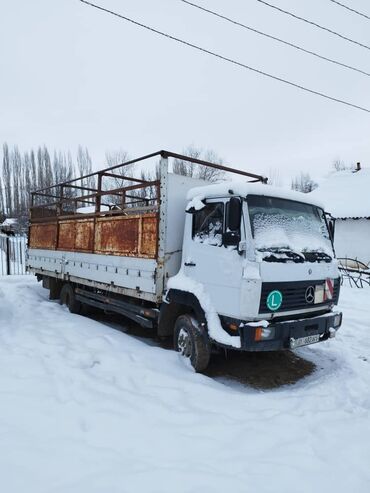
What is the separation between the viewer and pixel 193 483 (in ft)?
8.68

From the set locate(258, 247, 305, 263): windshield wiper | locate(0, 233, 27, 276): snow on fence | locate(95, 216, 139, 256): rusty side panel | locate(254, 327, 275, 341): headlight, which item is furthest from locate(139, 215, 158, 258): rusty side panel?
locate(0, 233, 27, 276): snow on fence

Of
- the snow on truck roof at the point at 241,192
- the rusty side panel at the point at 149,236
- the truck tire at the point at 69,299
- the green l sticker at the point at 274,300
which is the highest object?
the snow on truck roof at the point at 241,192

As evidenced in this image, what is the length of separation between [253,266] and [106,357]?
2395mm

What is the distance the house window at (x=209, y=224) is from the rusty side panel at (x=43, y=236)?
514 centimetres

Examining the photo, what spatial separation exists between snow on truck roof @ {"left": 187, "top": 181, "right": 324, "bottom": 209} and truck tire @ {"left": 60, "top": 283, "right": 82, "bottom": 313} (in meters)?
4.31

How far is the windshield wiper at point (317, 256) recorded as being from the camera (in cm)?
493

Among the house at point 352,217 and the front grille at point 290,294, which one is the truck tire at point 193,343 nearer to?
the front grille at point 290,294

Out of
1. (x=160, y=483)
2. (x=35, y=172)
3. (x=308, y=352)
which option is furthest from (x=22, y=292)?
(x=35, y=172)

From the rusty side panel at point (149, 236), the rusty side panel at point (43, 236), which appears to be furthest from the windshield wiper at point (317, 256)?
the rusty side panel at point (43, 236)

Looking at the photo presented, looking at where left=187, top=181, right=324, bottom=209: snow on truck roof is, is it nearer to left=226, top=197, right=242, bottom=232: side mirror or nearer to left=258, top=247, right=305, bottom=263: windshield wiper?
left=226, top=197, right=242, bottom=232: side mirror

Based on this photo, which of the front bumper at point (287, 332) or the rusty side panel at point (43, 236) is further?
the rusty side panel at point (43, 236)

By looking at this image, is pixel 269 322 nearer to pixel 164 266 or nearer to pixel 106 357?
pixel 164 266

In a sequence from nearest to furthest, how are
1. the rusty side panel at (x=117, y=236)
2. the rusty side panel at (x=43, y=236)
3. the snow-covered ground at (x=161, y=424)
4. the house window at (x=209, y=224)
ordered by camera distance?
the snow-covered ground at (x=161, y=424)
the house window at (x=209, y=224)
the rusty side panel at (x=117, y=236)
the rusty side panel at (x=43, y=236)

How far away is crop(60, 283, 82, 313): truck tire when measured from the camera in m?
8.41
